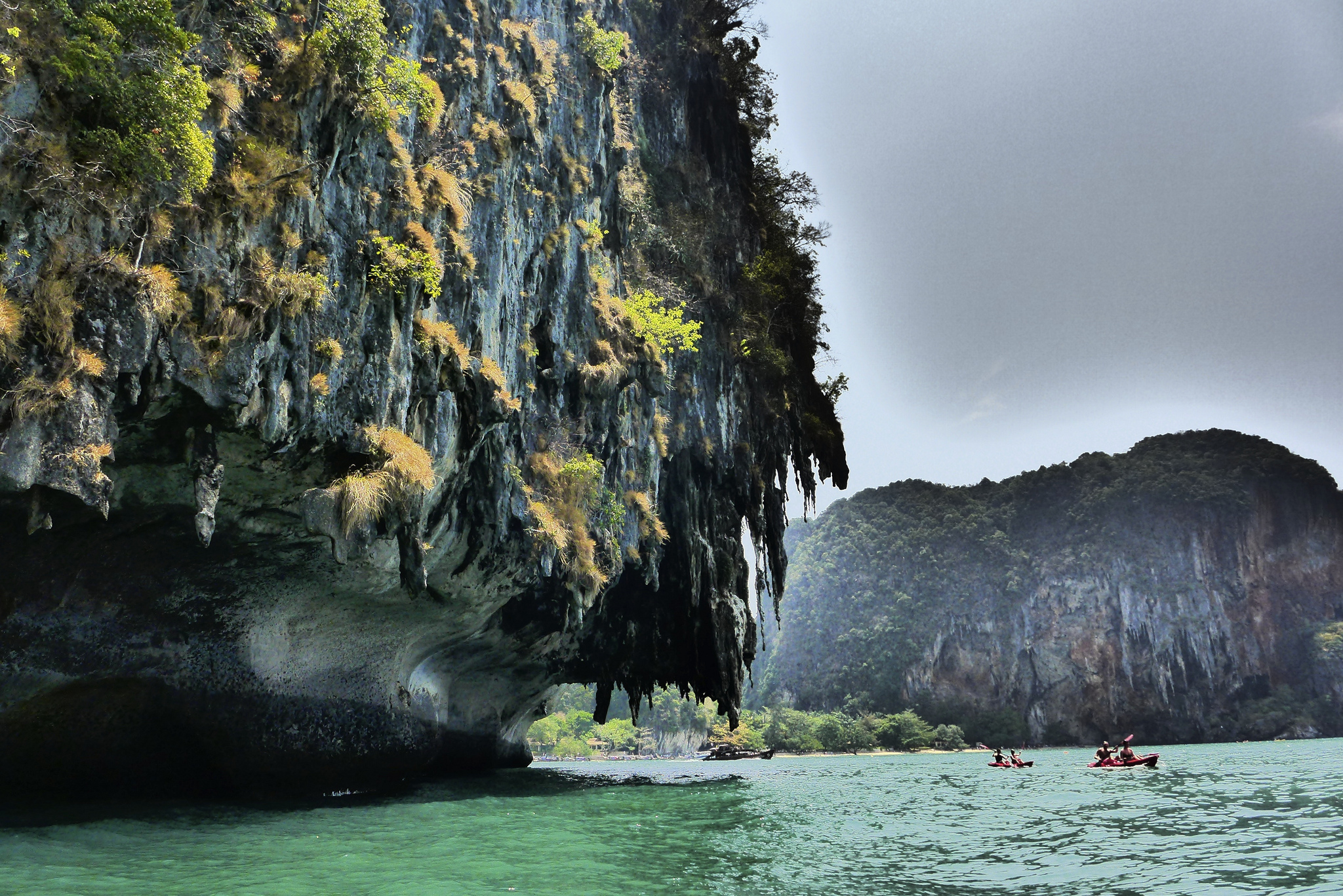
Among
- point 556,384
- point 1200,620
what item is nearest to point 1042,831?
point 556,384

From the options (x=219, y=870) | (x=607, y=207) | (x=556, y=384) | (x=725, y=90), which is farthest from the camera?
(x=725, y=90)

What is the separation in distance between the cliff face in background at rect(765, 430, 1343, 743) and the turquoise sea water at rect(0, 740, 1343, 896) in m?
86.0

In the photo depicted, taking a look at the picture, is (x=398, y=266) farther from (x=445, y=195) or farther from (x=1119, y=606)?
(x=1119, y=606)

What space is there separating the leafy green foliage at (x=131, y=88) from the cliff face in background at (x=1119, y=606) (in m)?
106

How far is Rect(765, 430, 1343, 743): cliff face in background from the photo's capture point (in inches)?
3688

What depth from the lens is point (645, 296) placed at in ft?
80.2

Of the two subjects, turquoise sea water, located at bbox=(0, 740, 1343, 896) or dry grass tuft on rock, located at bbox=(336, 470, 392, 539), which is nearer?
turquoise sea water, located at bbox=(0, 740, 1343, 896)

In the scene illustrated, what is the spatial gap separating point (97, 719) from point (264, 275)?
30.6 ft

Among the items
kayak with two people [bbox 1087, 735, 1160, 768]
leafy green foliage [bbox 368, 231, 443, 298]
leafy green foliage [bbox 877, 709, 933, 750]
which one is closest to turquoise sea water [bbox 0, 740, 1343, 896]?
leafy green foliage [bbox 368, 231, 443, 298]

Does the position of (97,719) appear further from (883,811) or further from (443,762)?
(883,811)

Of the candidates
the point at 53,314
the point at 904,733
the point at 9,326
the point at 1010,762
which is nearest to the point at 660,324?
the point at 53,314

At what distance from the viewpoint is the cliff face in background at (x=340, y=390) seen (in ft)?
35.8

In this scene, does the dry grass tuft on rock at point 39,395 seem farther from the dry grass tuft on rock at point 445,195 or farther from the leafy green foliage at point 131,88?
the dry grass tuft on rock at point 445,195

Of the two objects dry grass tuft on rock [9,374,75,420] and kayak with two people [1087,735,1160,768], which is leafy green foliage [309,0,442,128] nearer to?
dry grass tuft on rock [9,374,75,420]
